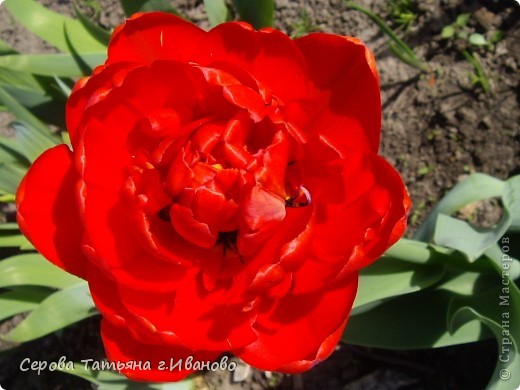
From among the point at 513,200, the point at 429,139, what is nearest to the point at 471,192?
the point at 513,200

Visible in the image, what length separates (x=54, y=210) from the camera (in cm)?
118

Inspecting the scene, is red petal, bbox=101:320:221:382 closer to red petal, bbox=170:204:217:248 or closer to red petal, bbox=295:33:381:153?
red petal, bbox=170:204:217:248

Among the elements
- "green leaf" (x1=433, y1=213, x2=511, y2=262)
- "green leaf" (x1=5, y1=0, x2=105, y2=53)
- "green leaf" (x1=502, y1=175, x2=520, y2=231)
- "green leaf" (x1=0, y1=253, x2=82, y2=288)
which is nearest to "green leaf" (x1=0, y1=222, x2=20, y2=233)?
"green leaf" (x1=0, y1=253, x2=82, y2=288)

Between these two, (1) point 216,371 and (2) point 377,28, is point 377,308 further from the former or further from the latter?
(2) point 377,28

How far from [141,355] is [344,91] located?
59 cm

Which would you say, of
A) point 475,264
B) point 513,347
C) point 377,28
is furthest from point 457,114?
point 513,347

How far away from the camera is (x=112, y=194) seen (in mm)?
1155

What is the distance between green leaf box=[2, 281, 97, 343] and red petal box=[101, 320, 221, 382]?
40 cm

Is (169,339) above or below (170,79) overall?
below

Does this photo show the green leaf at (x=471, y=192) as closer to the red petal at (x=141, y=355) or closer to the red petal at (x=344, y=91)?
the red petal at (x=344, y=91)

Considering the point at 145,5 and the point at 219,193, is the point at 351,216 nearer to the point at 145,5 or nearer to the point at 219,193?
the point at 219,193

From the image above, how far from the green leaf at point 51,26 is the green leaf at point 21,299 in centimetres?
66

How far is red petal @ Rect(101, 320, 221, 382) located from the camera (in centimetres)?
116

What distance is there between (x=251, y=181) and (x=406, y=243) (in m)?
0.48
